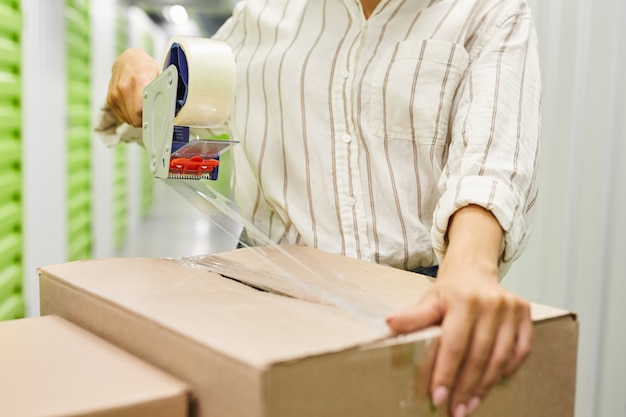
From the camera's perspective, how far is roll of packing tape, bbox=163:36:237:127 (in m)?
0.90

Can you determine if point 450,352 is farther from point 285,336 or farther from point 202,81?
point 202,81

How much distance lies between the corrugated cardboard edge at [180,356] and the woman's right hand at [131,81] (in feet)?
1.36

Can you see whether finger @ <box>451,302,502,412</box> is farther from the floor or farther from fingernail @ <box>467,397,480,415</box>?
the floor

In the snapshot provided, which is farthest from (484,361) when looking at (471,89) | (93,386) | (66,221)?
(66,221)

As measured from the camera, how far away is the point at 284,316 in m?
0.65

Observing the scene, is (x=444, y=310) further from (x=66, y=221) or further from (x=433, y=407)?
(x=66, y=221)

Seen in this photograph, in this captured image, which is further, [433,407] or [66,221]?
[66,221]

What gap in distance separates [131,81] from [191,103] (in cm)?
27

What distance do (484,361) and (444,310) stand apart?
0.06 metres

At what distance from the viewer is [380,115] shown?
3.69ft

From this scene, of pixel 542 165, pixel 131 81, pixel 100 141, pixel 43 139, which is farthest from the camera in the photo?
pixel 100 141

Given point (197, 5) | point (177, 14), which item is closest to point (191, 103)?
point (197, 5)

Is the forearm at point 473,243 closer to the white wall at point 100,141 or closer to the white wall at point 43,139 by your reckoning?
the white wall at point 43,139

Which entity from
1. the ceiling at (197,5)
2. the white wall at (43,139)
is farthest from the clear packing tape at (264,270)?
the ceiling at (197,5)
